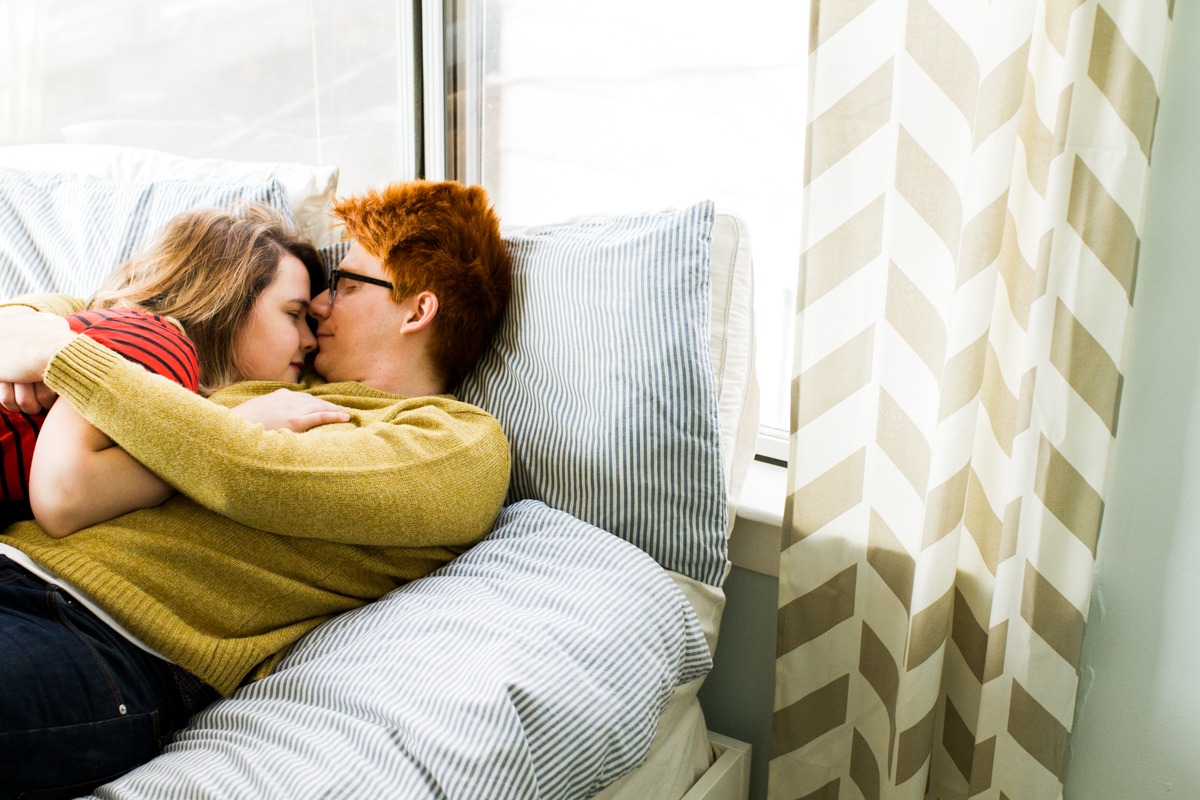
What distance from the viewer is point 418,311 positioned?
118cm

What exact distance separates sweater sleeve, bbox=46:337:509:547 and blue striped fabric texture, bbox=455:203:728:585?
173 millimetres

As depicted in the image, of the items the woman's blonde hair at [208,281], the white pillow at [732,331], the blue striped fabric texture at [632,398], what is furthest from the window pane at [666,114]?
the woman's blonde hair at [208,281]

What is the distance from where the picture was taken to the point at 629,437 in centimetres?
105

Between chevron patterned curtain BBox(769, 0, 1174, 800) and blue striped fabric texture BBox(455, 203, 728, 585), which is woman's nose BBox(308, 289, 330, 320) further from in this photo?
chevron patterned curtain BBox(769, 0, 1174, 800)

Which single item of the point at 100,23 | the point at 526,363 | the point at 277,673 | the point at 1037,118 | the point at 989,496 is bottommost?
the point at 277,673

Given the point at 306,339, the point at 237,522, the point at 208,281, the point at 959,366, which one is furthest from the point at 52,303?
the point at 959,366

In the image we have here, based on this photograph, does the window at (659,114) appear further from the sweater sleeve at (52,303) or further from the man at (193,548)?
the sweater sleeve at (52,303)

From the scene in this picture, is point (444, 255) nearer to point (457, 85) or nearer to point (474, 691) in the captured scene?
point (474, 691)

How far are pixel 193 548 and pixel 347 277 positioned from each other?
1.55ft

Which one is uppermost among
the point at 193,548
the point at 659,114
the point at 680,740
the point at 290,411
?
the point at 659,114

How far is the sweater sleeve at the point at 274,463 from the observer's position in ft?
2.83

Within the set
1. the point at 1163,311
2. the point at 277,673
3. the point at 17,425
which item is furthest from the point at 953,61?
the point at 17,425

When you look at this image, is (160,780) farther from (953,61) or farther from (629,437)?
(953,61)

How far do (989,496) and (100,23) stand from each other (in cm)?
202
